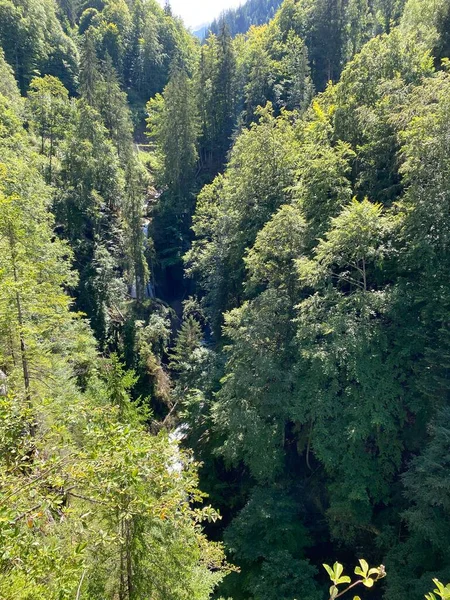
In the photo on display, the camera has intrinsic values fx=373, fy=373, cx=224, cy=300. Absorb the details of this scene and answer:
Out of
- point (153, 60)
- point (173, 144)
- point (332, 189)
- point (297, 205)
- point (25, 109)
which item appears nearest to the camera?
point (332, 189)

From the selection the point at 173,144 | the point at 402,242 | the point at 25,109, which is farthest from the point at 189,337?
the point at 25,109

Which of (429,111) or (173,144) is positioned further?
(173,144)

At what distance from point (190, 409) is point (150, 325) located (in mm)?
9200

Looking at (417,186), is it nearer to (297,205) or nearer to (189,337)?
(297,205)

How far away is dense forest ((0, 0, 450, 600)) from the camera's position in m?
4.71

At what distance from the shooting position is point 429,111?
556 inches

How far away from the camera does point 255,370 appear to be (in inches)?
630

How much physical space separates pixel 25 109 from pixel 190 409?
30.9 meters

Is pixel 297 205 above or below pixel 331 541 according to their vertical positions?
above

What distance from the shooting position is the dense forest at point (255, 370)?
4711 mm

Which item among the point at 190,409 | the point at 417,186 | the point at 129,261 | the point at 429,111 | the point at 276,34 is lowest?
the point at 190,409

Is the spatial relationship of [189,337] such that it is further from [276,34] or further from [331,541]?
[276,34]

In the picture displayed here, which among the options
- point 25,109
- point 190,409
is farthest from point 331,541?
point 25,109

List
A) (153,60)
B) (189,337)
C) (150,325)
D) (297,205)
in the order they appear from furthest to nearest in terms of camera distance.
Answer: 1. (153,60)
2. (150,325)
3. (189,337)
4. (297,205)
